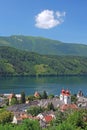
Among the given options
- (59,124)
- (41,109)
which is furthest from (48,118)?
(59,124)

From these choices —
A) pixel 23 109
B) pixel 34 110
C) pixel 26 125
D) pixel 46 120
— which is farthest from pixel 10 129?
pixel 23 109

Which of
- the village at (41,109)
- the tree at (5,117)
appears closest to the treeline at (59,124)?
the tree at (5,117)

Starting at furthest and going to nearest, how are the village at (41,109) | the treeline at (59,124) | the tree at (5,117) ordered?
the village at (41,109) < the tree at (5,117) < the treeline at (59,124)

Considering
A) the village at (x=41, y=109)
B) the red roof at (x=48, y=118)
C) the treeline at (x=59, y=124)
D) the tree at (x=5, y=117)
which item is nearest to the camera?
the treeline at (x=59, y=124)

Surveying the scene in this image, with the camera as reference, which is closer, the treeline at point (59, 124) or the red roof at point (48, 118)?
the treeline at point (59, 124)

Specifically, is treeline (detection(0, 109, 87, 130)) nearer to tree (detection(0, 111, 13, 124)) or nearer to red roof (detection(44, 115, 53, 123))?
tree (detection(0, 111, 13, 124))

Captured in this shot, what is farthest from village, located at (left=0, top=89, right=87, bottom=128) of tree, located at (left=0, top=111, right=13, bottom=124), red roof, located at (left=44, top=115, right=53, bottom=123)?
tree, located at (left=0, top=111, right=13, bottom=124)

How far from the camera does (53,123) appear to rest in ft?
181

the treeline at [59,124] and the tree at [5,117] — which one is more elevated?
the treeline at [59,124]

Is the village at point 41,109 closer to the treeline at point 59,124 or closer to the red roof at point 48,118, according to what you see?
the red roof at point 48,118

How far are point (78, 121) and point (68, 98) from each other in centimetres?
4404

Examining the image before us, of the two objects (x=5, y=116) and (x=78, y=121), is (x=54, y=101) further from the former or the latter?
(x=78, y=121)

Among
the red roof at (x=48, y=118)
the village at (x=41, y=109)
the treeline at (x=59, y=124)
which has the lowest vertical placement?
the village at (x=41, y=109)

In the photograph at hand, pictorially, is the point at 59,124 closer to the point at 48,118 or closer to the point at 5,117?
the point at 5,117
